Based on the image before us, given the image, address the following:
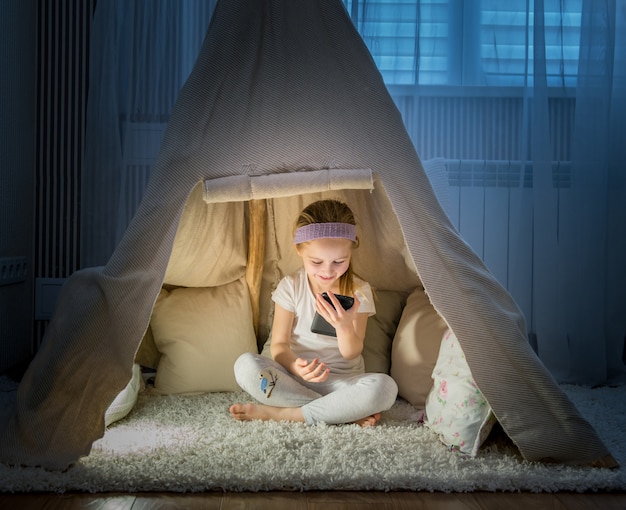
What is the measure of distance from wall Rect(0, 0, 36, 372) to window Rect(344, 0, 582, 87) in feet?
4.27

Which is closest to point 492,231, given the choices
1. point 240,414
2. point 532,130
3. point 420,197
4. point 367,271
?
point 532,130

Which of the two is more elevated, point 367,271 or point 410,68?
point 410,68

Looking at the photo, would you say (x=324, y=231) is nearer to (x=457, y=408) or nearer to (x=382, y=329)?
(x=382, y=329)

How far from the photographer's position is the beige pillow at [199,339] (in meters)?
2.16

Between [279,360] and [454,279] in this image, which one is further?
[279,360]

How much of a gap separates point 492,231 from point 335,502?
1.64m

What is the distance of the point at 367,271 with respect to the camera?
7.64ft

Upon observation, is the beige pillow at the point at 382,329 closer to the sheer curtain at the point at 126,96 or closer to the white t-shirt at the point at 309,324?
the white t-shirt at the point at 309,324

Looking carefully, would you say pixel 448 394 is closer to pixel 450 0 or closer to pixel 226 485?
pixel 226 485

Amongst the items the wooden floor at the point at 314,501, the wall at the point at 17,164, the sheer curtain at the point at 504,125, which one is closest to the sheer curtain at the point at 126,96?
the sheer curtain at the point at 504,125

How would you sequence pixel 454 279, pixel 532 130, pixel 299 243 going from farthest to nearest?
1. pixel 532 130
2. pixel 299 243
3. pixel 454 279

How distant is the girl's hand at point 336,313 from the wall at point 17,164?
132 centimetres

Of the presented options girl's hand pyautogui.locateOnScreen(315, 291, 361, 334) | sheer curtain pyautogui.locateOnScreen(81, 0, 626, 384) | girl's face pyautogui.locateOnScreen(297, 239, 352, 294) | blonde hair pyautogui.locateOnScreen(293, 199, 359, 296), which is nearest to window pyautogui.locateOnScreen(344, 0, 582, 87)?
sheer curtain pyautogui.locateOnScreen(81, 0, 626, 384)

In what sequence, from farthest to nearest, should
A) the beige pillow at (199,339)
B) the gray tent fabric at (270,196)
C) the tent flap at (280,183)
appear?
the beige pillow at (199,339)
the tent flap at (280,183)
the gray tent fabric at (270,196)
